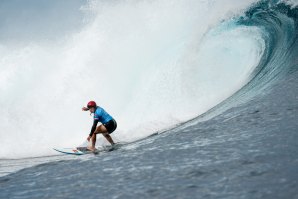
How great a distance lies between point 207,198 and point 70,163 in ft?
12.6

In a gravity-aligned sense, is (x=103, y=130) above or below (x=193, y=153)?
above

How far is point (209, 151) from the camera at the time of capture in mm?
5578

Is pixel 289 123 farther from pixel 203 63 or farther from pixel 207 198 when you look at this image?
pixel 203 63

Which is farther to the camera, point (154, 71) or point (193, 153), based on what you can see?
point (154, 71)

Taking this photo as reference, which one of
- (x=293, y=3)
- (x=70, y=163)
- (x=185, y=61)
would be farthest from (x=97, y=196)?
(x=293, y=3)

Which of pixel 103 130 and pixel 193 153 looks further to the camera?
pixel 103 130

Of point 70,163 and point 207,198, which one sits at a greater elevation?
point 70,163

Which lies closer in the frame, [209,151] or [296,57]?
[209,151]

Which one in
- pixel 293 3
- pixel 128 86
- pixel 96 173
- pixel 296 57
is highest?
pixel 293 3

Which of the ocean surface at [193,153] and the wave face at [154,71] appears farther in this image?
the wave face at [154,71]

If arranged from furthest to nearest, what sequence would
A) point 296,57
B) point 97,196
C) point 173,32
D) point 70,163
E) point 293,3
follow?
point 173,32, point 293,3, point 296,57, point 70,163, point 97,196

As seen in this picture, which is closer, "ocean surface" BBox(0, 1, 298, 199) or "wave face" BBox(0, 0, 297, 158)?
"ocean surface" BBox(0, 1, 298, 199)

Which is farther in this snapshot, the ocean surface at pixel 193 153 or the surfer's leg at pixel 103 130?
the surfer's leg at pixel 103 130

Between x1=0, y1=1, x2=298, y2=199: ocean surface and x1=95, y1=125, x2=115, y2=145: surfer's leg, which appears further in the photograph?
x1=95, y1=125, x2=115, y2=145: surfer's leg
